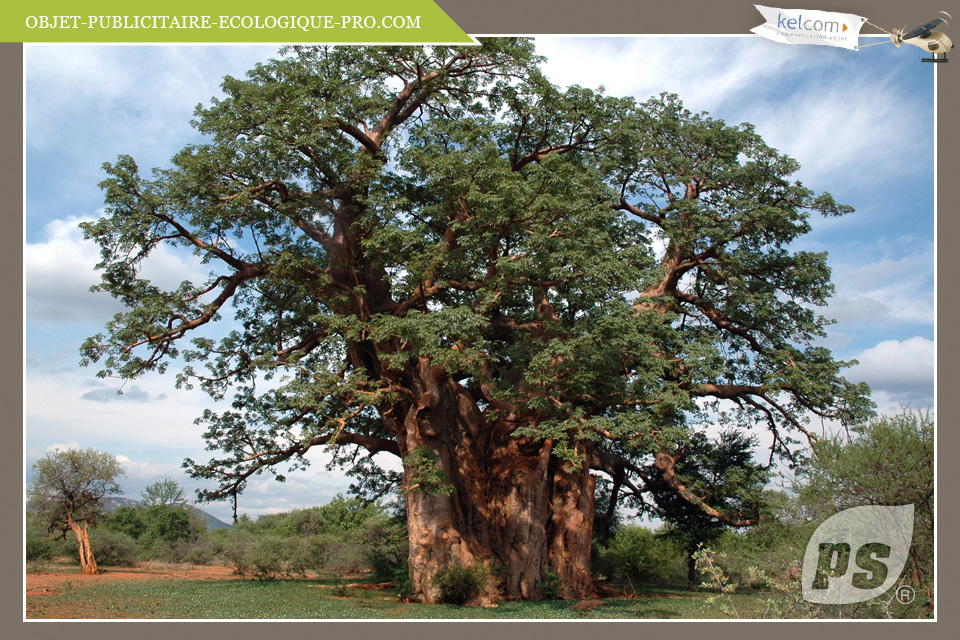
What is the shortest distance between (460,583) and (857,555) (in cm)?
686

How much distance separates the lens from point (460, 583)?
12.8m

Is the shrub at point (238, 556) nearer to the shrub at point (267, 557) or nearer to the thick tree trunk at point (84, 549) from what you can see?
the shrub at point (267, 557)

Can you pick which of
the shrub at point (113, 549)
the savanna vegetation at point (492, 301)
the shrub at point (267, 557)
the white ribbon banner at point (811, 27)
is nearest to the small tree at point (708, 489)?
the savanna vegetation at point (492, 301)

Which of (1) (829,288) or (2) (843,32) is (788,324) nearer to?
(1) (829,288)

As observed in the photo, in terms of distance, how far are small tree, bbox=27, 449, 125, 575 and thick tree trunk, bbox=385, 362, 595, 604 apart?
11.2m

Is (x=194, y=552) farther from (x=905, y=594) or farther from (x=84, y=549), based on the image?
(x=905, y=594)

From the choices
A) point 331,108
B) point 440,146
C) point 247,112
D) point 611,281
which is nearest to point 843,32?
point 611,281

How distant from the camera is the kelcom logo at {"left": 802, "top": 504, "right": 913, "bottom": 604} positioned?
874 centimetres

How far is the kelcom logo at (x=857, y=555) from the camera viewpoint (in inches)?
344

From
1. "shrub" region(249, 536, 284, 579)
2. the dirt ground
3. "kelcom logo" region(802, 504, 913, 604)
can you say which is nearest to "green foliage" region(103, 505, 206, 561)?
A: the dirt ground

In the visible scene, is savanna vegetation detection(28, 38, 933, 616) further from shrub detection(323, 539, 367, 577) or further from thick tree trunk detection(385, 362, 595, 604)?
shrub detection(323, 539, 367, 577)

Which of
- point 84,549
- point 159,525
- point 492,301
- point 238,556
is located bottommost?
point 159,525

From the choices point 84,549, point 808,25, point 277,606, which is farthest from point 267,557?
point 808,25

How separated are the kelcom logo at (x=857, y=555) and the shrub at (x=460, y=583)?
6.04 m
